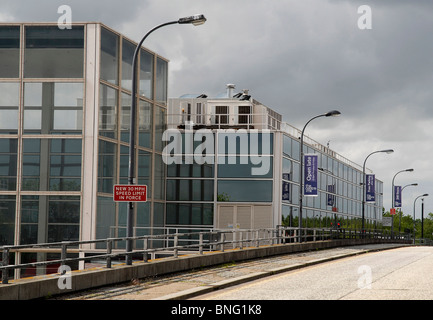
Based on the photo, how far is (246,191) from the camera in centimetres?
4375

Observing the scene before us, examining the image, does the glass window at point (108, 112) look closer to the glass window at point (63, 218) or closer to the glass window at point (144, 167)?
the glass window at point (144, 167)

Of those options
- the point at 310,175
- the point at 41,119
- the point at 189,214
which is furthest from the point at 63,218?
the point at 310,175

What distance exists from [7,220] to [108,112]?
7.22 m

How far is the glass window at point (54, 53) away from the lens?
A: 34469 millimetres

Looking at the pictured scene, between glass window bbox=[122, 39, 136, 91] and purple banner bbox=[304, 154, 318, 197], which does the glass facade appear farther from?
glass window bbox=[122, 39, 136, 91]

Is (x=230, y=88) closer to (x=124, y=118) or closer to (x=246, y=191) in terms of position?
(x=246, y=191)

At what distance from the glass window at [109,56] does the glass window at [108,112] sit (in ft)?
2.02

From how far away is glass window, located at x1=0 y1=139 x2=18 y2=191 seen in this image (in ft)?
113

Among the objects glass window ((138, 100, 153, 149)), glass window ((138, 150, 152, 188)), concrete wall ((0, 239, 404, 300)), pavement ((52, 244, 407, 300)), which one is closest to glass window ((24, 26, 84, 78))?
glass window ((138, 100, 153, 149))

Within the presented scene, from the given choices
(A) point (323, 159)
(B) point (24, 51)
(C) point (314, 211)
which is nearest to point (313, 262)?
(B) point (24, 51)

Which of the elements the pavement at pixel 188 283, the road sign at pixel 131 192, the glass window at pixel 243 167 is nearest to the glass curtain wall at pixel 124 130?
the glass window at pixel 243 167

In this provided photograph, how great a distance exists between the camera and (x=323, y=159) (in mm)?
57719

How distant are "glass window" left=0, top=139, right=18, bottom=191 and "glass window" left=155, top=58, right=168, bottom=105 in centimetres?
929
